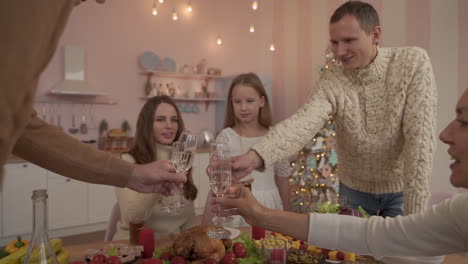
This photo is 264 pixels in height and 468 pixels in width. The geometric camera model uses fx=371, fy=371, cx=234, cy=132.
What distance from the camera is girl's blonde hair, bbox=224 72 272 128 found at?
3244 mm

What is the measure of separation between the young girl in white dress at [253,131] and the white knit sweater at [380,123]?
1031 mm

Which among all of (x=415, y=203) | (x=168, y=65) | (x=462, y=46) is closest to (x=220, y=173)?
(x=415, y=203)

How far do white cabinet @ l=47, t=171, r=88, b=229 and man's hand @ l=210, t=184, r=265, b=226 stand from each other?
3.76 meters

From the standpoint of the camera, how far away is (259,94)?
3275 mm

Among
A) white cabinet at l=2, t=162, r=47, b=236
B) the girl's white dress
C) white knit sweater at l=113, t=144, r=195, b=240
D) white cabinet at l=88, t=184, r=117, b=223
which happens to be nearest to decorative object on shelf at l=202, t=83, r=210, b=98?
white cabinet at l=88, t=184, r=117, b=223

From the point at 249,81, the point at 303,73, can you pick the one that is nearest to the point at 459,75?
the point at 249,81

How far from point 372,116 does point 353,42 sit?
15.2 inches

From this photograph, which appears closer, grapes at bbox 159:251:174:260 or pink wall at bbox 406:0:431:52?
grapes at bbox 159:251:174:260

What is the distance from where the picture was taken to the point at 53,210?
450cm

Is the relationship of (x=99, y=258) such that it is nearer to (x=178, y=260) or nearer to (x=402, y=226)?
(x=178, y=260)

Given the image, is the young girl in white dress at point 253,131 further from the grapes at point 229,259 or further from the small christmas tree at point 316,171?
the grapes at point 229,259

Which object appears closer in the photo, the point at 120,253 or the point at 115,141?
the point at 120,253

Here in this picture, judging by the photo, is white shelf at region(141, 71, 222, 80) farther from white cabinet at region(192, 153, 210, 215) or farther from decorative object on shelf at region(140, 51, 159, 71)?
white cabinet at region(192, 153, 210, 215)

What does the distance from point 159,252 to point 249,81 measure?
1996 mm
